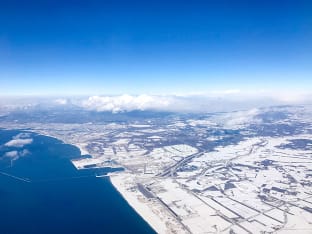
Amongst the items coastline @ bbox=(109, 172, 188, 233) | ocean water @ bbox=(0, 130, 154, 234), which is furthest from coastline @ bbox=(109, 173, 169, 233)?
ocean water @ bbox=(0, 130, 154, 234)

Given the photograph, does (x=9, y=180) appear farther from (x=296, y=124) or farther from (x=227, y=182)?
(x=296, y=124)

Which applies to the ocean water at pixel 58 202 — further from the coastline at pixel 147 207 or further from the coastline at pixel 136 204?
the coastline at pixel 147 207

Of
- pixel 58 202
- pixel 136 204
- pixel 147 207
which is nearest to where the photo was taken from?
pixel 147 207

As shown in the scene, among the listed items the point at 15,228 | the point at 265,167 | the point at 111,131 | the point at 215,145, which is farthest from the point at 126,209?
the point at 111,131

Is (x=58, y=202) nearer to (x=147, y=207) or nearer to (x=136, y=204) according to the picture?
(x=136, y=204)

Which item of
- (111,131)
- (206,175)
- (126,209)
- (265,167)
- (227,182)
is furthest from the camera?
(111,131)

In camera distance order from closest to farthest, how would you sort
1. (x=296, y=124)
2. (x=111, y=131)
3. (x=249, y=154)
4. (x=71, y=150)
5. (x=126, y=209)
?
(x=126, y=209)
(x=249, y=154)
(x=71, y=150)
(x=111, y=131)
(x=296, y=124)

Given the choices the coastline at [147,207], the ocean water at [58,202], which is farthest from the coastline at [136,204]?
the ocean water at [58,202]

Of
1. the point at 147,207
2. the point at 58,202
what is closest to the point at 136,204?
the point at 147,207
